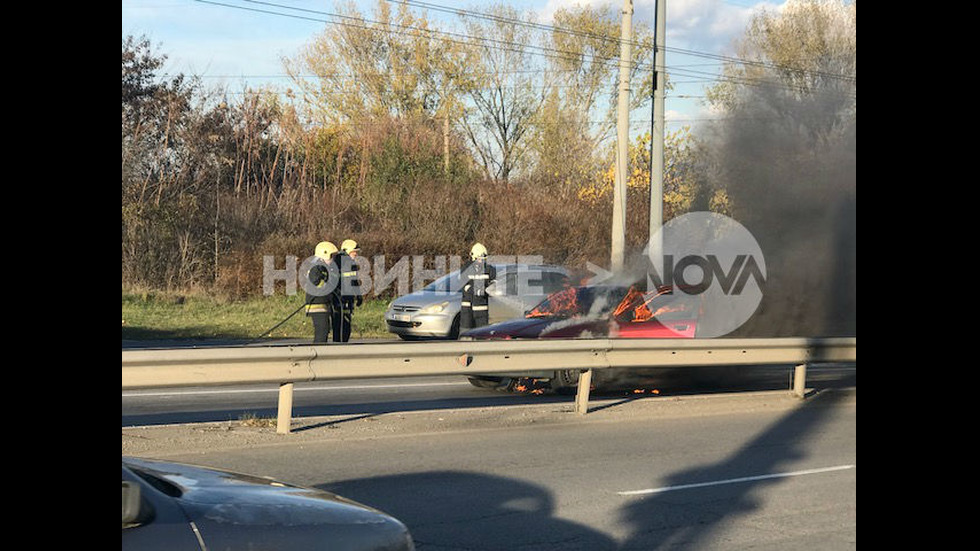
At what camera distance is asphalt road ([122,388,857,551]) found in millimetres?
6988

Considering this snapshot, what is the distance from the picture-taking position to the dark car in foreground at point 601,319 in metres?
14.0

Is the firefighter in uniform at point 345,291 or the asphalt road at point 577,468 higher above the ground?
the firefighter in uniform at point 345,291

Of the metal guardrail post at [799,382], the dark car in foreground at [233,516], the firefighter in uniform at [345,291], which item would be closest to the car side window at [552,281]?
the firefighter in uniform at [345,291]

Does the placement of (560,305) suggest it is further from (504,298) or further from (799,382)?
(504,298)

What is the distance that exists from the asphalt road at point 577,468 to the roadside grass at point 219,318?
1173 centimetres

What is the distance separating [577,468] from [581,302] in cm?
571

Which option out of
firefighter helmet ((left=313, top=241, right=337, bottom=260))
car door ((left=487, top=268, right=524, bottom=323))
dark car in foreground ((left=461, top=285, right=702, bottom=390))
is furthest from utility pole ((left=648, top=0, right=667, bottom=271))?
firefighter helmet ((left=313, top=241, right=337, bottom=260))

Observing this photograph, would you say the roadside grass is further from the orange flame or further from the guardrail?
the guardrail

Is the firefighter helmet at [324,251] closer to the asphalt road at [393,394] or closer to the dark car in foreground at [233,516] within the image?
the asphalt road at [393,394]
